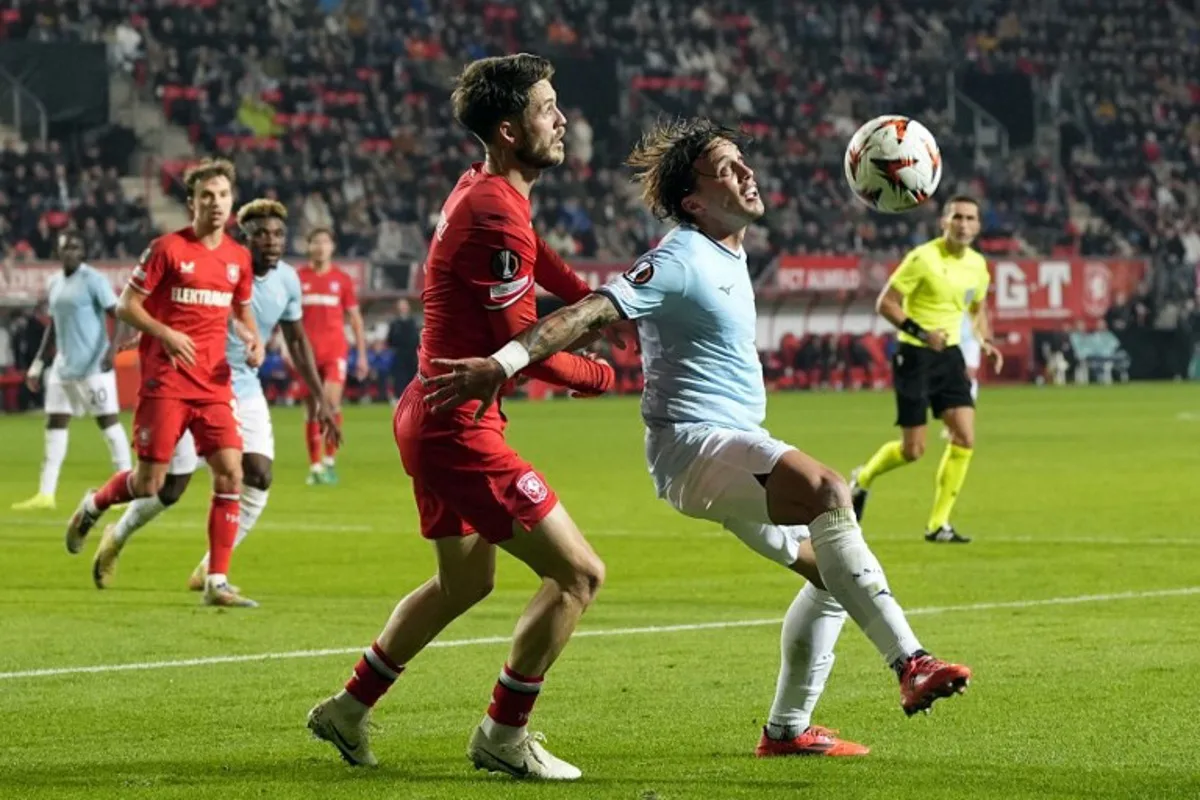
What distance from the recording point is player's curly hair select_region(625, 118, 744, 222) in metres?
7.40

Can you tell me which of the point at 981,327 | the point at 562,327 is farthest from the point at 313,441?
the point at 562,327

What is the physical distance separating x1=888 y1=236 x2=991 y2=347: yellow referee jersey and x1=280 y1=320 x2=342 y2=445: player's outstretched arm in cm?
484

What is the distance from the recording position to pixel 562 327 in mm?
6742

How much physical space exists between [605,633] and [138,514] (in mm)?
3549

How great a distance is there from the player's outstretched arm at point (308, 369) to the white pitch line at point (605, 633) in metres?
1.98

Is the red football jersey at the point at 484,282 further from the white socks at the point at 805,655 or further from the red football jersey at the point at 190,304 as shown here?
the red football jersey at the point at 190,304

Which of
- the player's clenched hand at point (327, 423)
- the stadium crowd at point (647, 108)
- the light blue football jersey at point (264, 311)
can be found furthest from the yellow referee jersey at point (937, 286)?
the stadium crowd at point (647, 108)

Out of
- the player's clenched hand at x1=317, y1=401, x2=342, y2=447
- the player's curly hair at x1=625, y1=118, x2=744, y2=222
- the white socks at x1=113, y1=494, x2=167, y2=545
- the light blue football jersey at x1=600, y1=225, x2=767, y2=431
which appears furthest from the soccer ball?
the white socks at x1=113, y1=494, x2=167, y2=545

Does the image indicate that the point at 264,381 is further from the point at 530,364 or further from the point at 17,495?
the point at 530,364

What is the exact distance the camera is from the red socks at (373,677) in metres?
7.31

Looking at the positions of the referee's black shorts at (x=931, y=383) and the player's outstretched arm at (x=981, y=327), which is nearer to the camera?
the referee's black shorts at (x=931, y=383)

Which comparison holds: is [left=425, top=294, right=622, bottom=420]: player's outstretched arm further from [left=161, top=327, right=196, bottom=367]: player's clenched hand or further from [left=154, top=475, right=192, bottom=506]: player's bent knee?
[left=154, top=475, right=192, bottom=506]: player's bent knee

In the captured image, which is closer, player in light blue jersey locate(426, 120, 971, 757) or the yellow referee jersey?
player in light blue jersey locate(426, 120, 971, 757)

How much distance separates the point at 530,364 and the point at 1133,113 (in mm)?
53471
